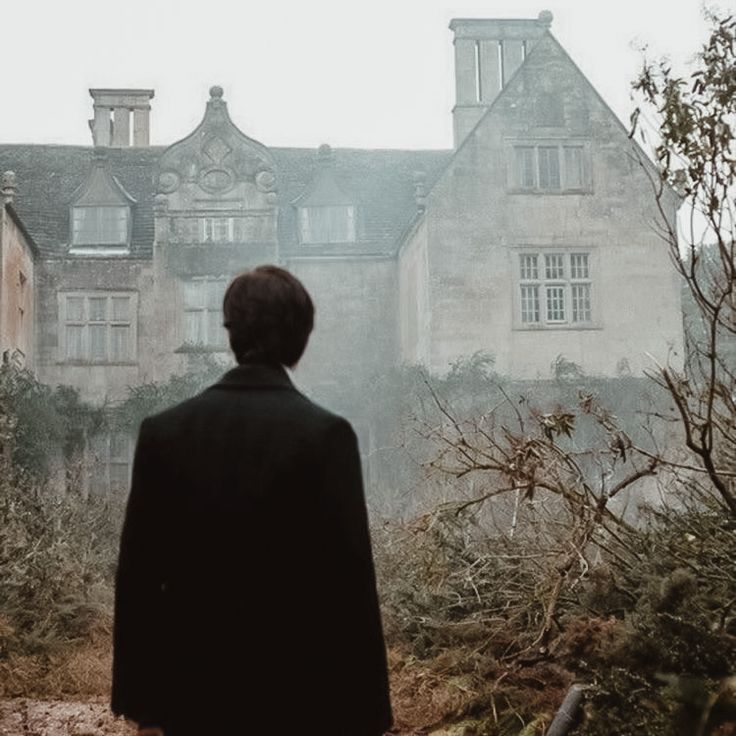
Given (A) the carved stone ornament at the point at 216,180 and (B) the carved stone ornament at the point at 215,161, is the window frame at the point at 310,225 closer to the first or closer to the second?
(B) the carved stone ornament at the point at 215,161

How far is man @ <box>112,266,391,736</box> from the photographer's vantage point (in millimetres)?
2598

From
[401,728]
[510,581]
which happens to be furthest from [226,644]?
[510,581]

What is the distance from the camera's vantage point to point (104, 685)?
316 inches

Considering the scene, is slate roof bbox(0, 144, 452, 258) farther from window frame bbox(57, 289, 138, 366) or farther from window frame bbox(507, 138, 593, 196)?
window frame bbox(507, 138, 593, 196)

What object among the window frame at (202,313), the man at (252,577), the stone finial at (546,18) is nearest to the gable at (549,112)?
the stone finial at (546,18)

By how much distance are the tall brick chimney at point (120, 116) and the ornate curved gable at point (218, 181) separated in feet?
14.5

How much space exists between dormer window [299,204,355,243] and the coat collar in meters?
19.1

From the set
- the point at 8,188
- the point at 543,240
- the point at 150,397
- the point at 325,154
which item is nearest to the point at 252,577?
the point at 8,188

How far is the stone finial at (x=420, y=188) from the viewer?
65.7 feet

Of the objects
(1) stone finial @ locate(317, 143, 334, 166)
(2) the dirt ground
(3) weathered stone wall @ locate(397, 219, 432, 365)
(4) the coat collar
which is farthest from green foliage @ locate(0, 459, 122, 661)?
(1) stone finial @ locate(317, 143, 334, 166)

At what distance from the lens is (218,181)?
21000mm

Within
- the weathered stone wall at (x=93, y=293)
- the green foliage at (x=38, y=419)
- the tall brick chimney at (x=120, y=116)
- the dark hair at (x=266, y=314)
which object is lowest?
the dark hair at (x=266, y=314)

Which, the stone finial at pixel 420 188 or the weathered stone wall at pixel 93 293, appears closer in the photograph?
the stone finial at pixel 420 188

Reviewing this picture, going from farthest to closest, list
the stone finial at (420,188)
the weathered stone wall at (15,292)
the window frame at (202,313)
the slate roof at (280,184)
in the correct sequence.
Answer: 1. the slate roof at (280,184)
2. the window frame at (202,313)
3. the stone finial at (420,188)
4. the weathered stone wall at (15,292)
